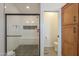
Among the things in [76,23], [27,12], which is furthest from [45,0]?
[27,12]

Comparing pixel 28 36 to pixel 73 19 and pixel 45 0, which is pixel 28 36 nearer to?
pixel 73 19

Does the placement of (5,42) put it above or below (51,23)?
below

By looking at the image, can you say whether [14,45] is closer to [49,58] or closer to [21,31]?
[21,31]

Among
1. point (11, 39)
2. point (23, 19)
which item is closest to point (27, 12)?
point (23, 19)

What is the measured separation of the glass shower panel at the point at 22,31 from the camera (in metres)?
3.68

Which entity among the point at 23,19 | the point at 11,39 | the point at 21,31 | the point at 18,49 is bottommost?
the point at 18,49

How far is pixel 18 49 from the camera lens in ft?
12.0

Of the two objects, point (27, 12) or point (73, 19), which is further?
point (27, 12)

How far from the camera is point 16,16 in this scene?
148 inches

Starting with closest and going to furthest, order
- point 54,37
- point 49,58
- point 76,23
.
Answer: point 49,58, point 76,23, point 54,37

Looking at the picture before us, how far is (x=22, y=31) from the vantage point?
12.2 feet

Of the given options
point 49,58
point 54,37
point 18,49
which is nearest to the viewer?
point 49,58

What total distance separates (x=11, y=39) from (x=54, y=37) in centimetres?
206

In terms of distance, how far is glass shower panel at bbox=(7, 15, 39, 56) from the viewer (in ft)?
12.1
